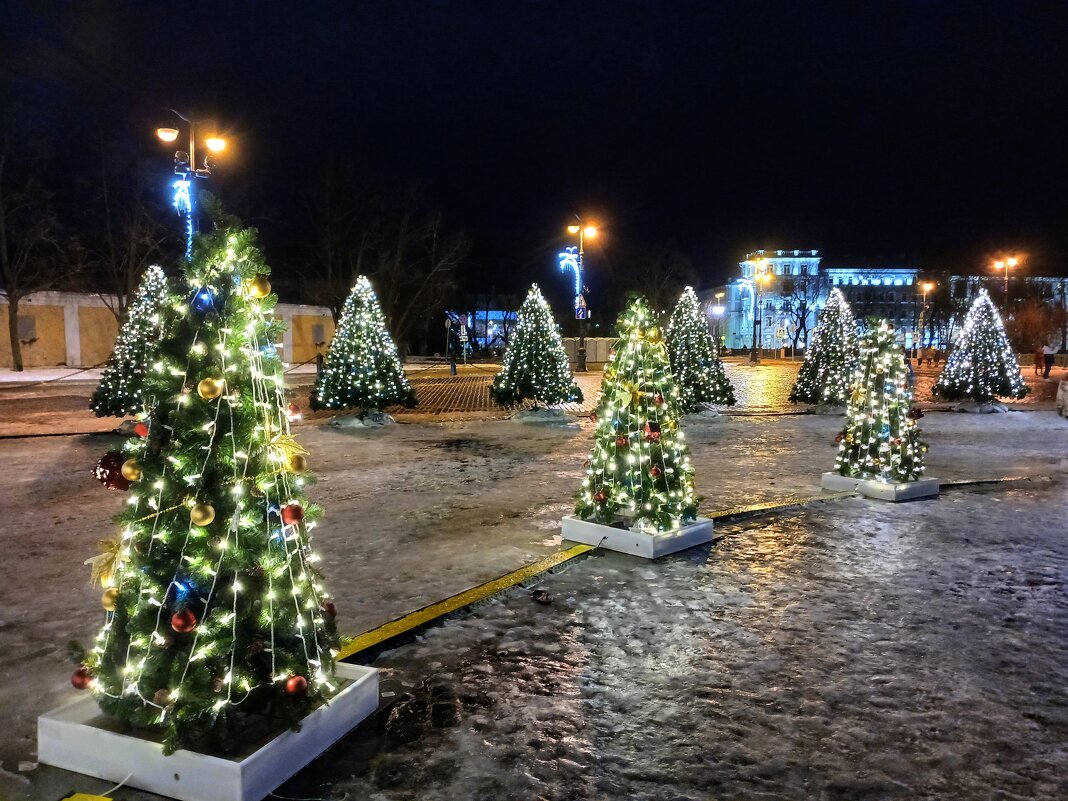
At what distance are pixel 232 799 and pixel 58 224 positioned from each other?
38.5m

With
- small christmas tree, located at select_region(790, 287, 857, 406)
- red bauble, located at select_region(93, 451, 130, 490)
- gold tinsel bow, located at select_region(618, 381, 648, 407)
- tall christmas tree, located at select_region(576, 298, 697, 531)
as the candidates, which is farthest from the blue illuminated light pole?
red bauble, located at select_region(93, 451, 130, 490)

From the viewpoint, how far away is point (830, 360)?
912 inches

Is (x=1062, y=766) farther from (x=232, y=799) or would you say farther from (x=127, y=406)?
(x=127, y=406)

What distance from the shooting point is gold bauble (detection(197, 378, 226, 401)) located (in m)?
3.69

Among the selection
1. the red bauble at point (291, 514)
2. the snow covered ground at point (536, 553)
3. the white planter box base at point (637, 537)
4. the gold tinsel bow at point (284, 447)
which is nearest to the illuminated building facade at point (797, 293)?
the snow covered ground at point (536, 553)

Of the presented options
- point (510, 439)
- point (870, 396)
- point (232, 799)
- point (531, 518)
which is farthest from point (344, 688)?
point (510, 439)

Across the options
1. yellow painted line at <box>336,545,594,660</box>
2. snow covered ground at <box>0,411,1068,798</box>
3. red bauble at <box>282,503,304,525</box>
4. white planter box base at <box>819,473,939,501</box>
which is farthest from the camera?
white planter box base at <box>819,473,939,501</box>

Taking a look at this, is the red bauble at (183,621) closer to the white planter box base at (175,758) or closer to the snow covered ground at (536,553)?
the white planter box base at (175,758)

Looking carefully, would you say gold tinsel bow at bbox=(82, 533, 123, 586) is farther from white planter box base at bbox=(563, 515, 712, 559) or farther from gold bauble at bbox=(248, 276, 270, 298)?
white planter box base at bbox=(563, 515, 712, 559)

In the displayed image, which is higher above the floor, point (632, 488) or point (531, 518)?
point (632, 488)

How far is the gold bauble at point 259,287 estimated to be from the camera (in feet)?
12.9

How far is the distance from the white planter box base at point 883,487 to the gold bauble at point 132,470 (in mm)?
8825

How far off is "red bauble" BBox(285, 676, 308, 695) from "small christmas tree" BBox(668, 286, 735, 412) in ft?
54.5

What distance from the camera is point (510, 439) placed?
15.9m
